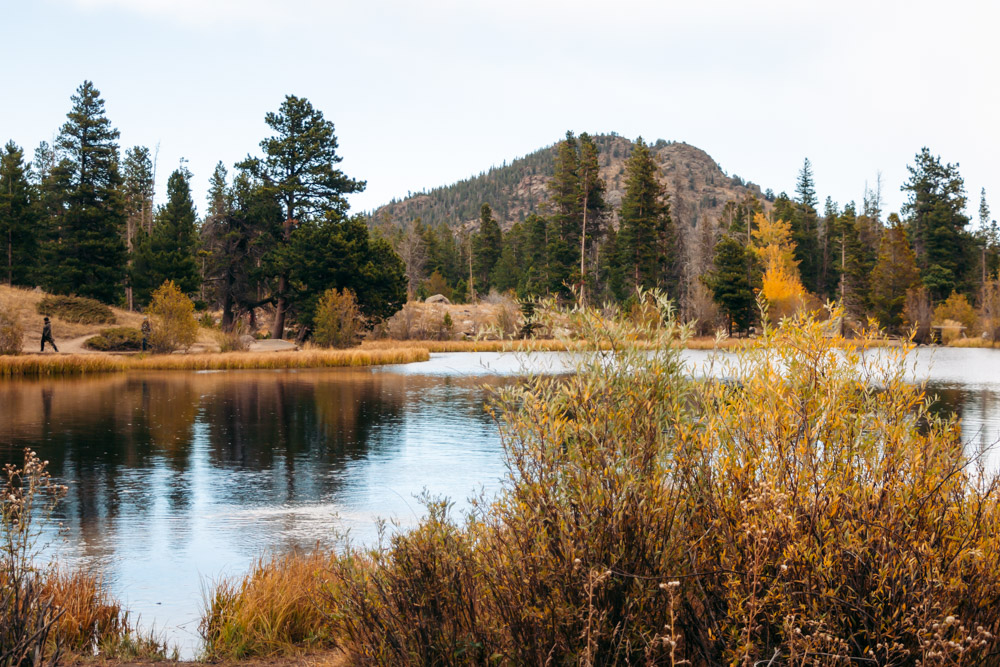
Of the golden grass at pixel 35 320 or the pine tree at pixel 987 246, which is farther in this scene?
the pine tree at pixel 987 246

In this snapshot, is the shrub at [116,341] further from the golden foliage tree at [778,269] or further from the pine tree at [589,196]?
the golden foliage tree at [778,269]

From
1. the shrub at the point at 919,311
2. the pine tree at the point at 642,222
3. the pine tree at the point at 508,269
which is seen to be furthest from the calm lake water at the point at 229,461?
the pine tree at the point at 508,269

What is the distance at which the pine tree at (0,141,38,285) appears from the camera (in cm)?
5300

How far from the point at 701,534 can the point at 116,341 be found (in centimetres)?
4379

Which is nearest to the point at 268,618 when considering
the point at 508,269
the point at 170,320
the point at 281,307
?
the point at 170,320

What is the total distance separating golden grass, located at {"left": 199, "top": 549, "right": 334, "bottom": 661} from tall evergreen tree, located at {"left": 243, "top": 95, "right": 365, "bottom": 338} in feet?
151

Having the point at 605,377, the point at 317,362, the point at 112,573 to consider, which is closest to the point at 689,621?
the point at 605,377

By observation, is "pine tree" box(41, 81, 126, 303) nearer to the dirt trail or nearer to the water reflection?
the dirt trail

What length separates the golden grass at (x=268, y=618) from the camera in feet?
19.6

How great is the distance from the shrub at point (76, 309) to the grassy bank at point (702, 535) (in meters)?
46.7

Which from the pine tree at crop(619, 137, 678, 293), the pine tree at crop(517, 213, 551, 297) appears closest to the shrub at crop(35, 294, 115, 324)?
the pine tree at crop(619, 137, 678, 293)

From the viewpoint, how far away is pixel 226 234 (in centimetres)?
5278

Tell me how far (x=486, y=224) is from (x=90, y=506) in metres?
88.9

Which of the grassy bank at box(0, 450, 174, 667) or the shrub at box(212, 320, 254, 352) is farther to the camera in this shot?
the shrub at box(212, 320, 254, 352)
